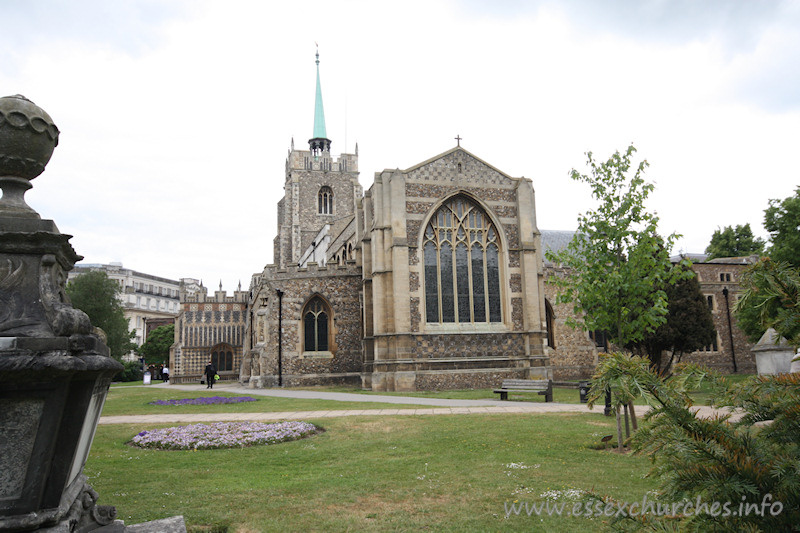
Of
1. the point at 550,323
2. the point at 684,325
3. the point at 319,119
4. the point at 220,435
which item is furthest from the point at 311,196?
the point at 220,435

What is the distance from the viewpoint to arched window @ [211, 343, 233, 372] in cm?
5138

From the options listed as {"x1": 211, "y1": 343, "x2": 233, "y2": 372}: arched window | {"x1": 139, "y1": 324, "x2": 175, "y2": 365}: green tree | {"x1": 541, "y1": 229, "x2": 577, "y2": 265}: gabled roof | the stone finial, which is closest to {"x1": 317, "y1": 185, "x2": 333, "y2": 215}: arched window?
{"x1": 211, "y1": 343, "x2": 233, "y2": 372}: arched window

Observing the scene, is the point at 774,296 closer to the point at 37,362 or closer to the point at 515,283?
the point at 37,362

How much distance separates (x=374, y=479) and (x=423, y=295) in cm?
1786

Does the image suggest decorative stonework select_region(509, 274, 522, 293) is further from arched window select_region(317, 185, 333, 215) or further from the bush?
the bush

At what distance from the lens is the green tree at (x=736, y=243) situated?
48.8 metres

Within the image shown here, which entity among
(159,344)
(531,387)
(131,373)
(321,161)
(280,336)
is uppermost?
(321,161)

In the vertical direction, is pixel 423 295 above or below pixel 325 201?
below

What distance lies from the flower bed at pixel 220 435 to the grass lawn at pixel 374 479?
39 cm

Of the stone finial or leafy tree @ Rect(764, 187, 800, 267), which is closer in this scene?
the stone finial

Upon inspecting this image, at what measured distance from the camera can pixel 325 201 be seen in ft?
202

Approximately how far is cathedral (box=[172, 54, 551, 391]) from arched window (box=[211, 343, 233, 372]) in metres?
23.8

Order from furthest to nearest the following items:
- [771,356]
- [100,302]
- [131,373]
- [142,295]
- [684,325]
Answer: [142,295] < [131,373] < [100,302] < [684,325] < [771,356]

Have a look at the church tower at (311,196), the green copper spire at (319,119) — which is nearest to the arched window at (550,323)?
the church tower at (311,196)
